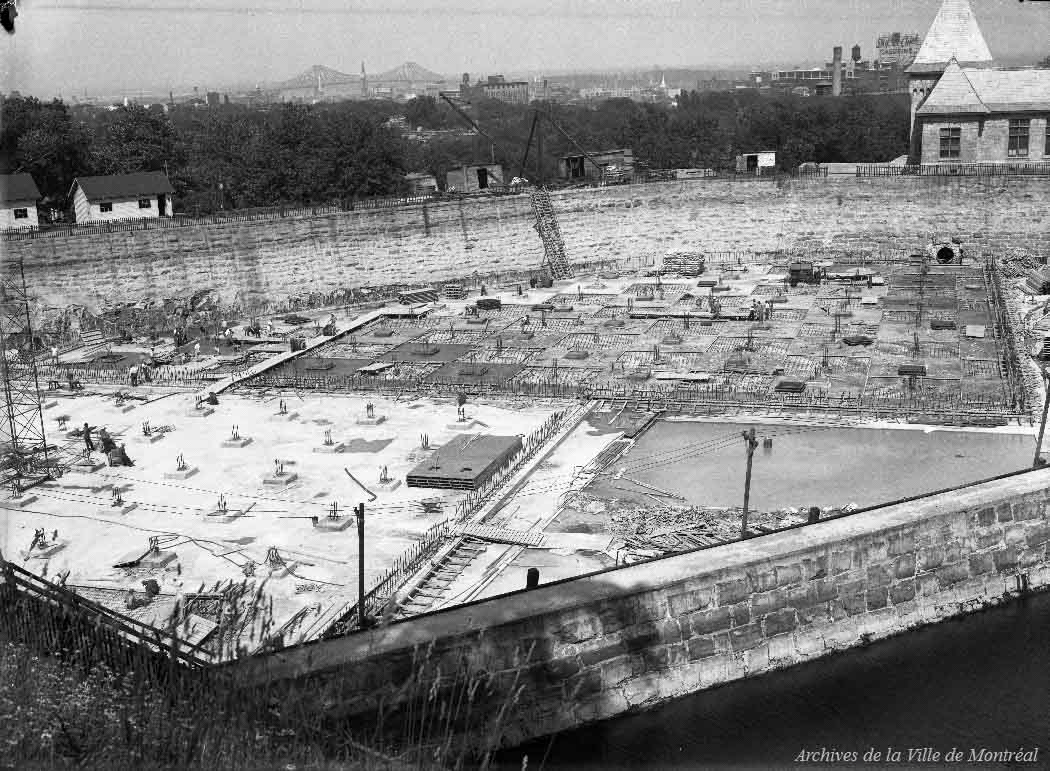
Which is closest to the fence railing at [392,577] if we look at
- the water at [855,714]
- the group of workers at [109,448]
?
the water at [855,714]

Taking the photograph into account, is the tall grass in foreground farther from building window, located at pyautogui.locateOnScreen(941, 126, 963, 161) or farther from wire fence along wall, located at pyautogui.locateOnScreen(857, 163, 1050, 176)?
building window, located at pyautogui.locateOnScreen(941, 126, 963, 161)

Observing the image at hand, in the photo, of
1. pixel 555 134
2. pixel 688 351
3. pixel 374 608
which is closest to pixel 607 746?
pixel 374 608

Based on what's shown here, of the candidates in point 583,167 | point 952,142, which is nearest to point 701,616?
point 952,142

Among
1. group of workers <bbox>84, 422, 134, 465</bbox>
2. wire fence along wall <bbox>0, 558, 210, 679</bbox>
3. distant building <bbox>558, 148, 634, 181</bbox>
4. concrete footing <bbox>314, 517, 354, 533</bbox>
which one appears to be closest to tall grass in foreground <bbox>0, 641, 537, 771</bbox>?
wire fence along wall <bbox>0, 558, 210, 679</bbox>

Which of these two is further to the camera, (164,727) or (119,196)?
(119,196)

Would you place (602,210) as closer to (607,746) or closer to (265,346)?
(265,346)

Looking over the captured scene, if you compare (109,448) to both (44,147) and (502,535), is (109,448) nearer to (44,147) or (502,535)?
(502,535)
